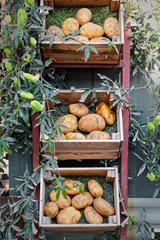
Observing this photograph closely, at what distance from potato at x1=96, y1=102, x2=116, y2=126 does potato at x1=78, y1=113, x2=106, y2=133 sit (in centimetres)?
4

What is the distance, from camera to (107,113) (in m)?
Result: 2.11

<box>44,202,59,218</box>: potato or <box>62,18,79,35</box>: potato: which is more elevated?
<box>62,18,79,35</box>: potato

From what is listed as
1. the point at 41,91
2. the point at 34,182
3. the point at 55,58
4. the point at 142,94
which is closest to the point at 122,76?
the point at 142,94

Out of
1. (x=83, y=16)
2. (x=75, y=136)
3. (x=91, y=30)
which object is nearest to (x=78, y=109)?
(x=75, y=136)

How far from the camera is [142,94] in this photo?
8.12ft

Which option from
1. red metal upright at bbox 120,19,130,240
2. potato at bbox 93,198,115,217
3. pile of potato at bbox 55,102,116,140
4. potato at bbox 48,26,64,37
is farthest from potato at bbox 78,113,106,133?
potato at bbox 48,26,64,37

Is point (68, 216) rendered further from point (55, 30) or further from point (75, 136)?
point (55, 30)

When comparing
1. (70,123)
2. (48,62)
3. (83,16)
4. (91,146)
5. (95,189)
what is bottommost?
(95,189)

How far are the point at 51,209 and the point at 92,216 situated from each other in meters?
0.25

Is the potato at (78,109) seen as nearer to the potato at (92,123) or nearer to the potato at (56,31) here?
the potato at (92,123)

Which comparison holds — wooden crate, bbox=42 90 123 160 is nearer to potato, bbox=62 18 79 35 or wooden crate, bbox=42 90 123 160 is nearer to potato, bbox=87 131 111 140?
potato, bbox=87 131 111 140

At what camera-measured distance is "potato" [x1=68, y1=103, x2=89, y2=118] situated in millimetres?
2127

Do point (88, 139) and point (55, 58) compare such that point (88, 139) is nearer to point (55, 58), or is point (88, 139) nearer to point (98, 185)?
point (98, 185)

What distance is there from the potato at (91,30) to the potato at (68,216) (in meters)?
1.11
